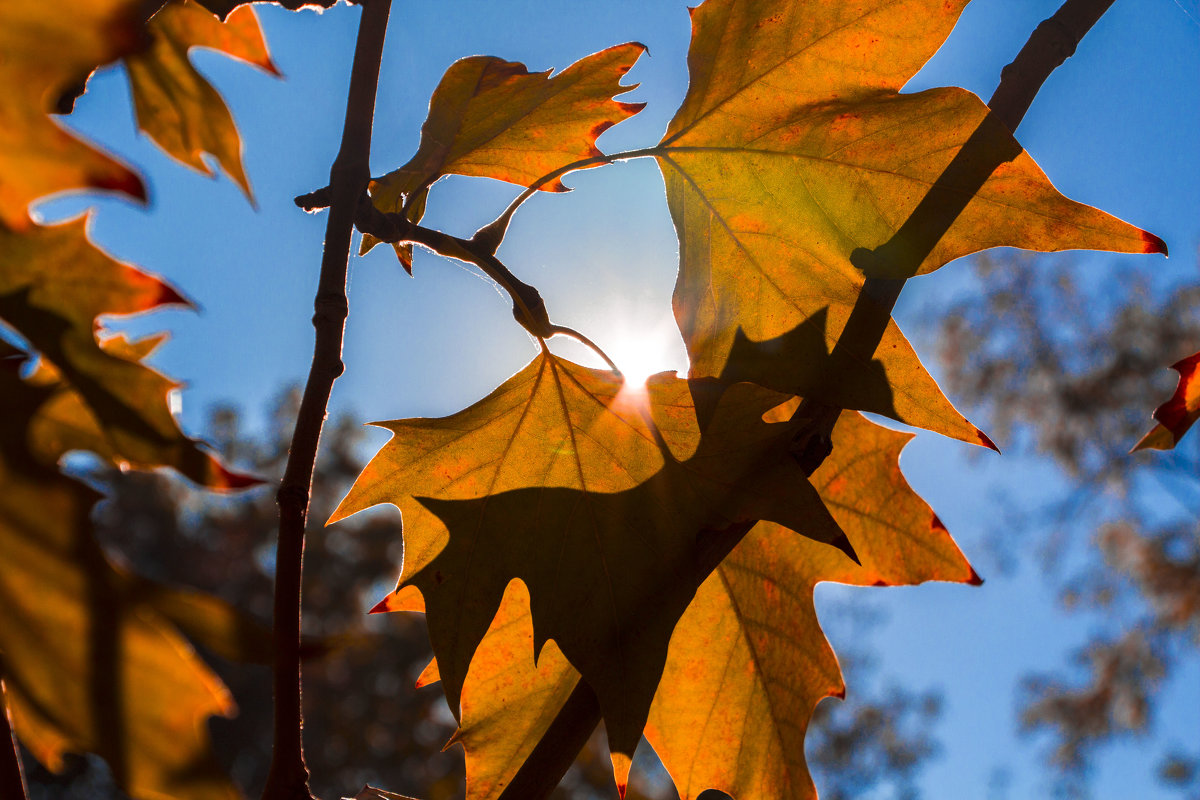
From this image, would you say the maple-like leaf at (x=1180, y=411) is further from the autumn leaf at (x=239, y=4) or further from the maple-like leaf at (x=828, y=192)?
the autumn leaf at (x=239, y=4)

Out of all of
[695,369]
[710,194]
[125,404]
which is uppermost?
[710,194]

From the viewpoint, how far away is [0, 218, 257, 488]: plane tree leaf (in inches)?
11.4

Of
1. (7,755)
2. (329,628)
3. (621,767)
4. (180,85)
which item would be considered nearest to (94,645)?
(7,755)

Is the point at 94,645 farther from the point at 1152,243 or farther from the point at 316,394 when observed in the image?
the point at 1152,243

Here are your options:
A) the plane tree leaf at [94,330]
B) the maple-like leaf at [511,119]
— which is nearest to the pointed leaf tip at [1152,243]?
the maple-like leaf at [511,119]

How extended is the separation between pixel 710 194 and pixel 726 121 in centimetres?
6

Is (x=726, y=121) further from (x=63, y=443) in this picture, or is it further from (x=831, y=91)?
(x=63, y=443)

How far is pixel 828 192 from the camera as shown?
593 mm

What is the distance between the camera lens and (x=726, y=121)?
0.65 meters

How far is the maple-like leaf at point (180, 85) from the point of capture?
637 millimetres

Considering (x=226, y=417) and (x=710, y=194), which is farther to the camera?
(x=226, y=417)

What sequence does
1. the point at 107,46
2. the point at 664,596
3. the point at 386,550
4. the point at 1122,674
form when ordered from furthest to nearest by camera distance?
the point at 386,550 < the point at 1122,674 < the point at 664,596 < the point at 107,46

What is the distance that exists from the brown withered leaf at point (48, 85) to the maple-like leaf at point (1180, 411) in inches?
24.0

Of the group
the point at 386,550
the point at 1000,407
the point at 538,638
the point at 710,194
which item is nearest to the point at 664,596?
the point at 538,638
